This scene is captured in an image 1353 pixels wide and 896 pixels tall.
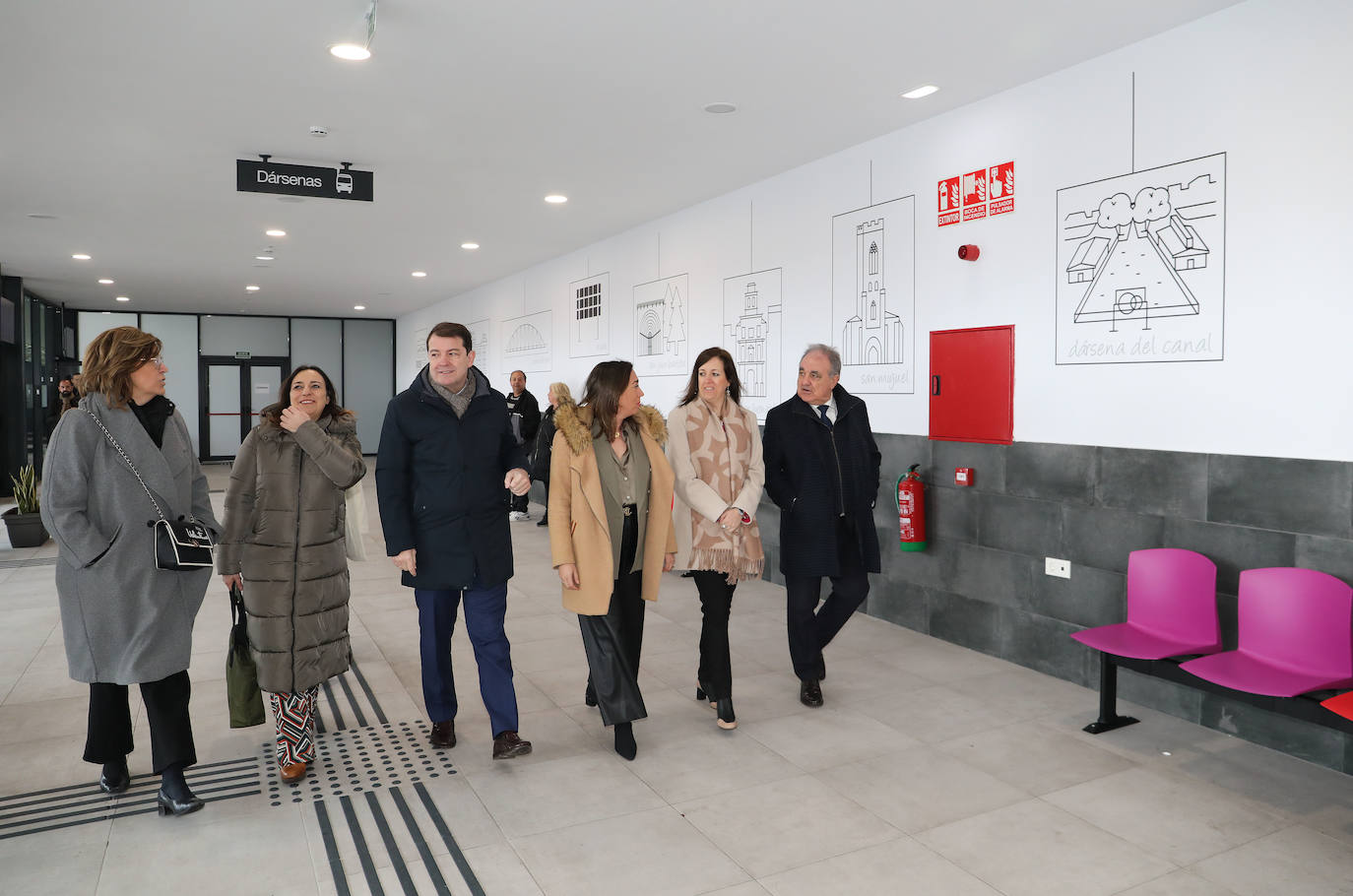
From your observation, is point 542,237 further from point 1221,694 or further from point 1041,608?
point 1221,694

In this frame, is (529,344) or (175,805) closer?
(175,805)

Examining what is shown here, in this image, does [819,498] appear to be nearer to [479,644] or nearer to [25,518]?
[479,644]

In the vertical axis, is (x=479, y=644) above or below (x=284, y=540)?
below

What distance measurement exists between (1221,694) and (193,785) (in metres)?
3.82

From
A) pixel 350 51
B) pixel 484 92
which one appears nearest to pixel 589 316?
pixel 484 92

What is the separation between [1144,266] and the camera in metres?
4.43

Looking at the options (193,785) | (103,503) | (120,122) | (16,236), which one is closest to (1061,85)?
(103,503)

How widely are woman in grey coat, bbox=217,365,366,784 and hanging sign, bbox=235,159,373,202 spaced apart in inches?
136

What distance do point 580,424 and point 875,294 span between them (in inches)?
127

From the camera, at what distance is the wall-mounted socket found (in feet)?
15.6

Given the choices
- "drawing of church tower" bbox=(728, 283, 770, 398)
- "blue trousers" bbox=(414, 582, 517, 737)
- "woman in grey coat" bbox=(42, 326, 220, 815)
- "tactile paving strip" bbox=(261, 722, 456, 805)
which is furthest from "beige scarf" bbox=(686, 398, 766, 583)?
Result: "drawing of church tower" bbox=(728, 283, 770, 398)

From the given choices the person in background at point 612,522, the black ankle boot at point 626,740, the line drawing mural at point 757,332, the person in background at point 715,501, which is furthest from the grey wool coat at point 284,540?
the line drawing mural at point 757,332

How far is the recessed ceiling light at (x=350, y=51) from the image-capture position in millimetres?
4484

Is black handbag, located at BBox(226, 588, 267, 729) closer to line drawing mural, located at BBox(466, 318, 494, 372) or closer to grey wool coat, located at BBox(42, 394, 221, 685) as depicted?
grey wool coat, located at BBox(42, 394, 221, 685)
